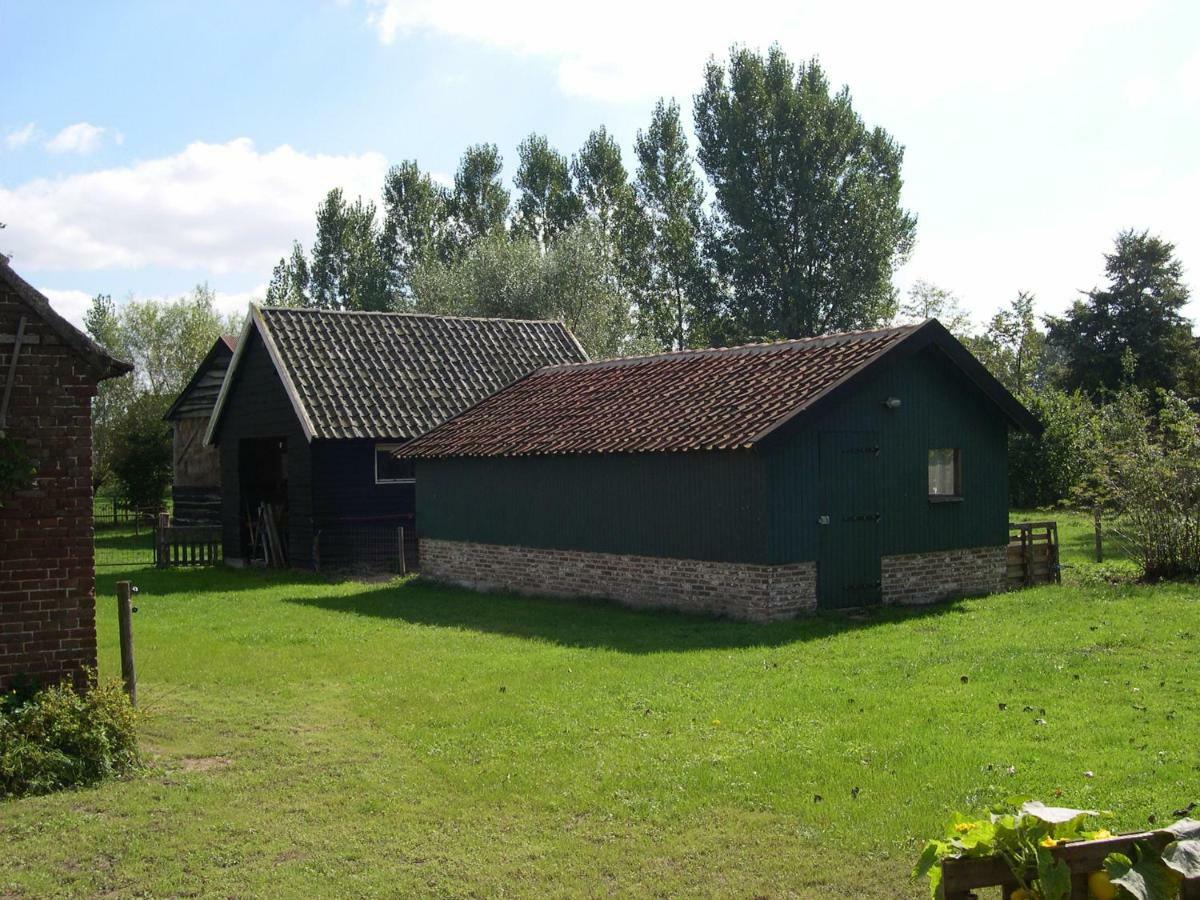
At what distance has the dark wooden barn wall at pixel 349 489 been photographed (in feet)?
88.0

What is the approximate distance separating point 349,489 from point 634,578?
9.83m

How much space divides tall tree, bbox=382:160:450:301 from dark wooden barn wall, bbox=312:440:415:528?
37.1 meters

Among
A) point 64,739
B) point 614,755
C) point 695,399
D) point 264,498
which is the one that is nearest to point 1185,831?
point 614,755

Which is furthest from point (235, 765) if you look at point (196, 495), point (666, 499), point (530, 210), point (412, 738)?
point (530, 210)

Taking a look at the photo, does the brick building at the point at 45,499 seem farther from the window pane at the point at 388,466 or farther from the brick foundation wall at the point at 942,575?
the window pane at the point at 388,466

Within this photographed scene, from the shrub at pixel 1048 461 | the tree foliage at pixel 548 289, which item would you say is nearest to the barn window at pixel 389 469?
the tree foliage at pixel 548 289

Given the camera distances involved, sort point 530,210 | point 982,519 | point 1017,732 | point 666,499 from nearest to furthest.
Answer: point 1017,732 → point 666,499 → point 982,519 → point 530,210

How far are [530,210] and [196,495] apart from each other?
28412mm

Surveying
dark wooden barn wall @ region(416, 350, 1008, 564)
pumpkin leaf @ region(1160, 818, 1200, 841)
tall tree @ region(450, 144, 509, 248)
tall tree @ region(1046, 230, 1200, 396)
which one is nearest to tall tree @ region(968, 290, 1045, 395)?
tall tree @ region(1046, 230, 1200, 396)

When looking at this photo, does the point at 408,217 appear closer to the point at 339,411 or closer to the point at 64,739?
the point at 339,411

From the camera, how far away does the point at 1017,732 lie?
32.8 feet

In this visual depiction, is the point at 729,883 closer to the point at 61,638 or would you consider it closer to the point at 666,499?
the point at 61,638

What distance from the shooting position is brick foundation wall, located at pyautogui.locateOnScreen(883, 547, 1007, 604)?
19.2m

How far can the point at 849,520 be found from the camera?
60.5 feet
